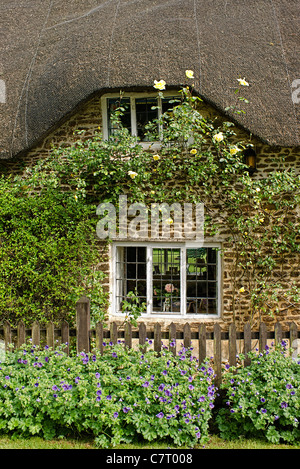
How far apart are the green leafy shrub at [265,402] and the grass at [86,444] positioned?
0.07 m

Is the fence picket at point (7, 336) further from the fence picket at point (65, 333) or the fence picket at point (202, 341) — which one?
the fence picket at point (202, 341)

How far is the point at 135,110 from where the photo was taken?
6074 millimetres

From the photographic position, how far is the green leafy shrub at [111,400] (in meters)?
3.35

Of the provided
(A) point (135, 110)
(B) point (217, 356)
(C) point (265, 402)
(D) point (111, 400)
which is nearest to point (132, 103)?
(A) point (135, 110)

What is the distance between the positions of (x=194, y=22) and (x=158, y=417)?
5.98 metres

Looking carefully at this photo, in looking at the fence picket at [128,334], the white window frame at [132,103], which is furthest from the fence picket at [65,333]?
the white window frame at [132,103]

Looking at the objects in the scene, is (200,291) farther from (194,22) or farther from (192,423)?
(194,22)

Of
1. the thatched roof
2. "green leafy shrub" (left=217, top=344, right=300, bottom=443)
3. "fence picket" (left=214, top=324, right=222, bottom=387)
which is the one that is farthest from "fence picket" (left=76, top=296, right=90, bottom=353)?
the thatched roof

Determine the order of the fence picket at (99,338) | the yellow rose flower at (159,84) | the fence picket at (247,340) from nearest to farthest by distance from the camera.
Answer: the fence picket at (247,340)
the fence picket at (99,338)
the yellow rose flower at (159,84)

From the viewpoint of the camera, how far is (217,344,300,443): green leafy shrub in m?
3.39

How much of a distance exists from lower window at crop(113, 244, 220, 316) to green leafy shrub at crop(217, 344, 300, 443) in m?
2.30

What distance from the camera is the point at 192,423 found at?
3.47 metres

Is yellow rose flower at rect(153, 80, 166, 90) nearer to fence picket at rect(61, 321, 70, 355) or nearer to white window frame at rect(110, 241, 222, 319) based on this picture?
white window frame at rect(110, 241, 222, 319)
